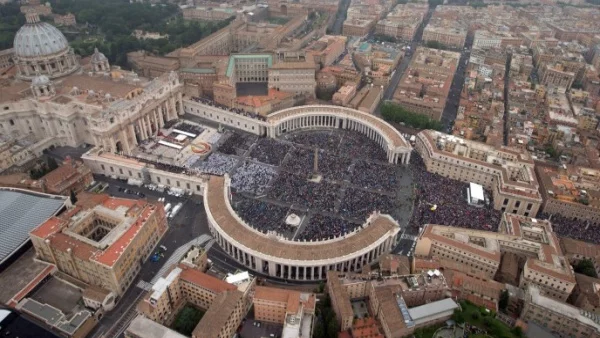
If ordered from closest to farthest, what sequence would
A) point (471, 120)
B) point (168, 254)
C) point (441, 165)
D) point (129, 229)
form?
point (129, 229)
point (168, 254)
point (441, 165)
point (471, 120)

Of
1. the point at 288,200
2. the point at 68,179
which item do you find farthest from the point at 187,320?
the point at 68,179

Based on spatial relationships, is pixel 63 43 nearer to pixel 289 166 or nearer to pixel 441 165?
pixel 289 166

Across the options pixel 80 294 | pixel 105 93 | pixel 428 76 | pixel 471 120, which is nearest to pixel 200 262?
pixel 80 294

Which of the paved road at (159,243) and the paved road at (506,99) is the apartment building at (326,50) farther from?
the paved road at (159,243)

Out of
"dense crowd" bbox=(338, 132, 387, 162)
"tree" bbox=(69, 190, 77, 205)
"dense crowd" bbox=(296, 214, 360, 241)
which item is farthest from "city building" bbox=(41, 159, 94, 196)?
"dense crowd" bbox=(338, 132, 387, 162)

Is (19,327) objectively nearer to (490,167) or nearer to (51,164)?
(51,164)

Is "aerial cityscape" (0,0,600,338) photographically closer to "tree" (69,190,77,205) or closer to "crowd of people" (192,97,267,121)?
"crowd of people" (192,97,267,121)
